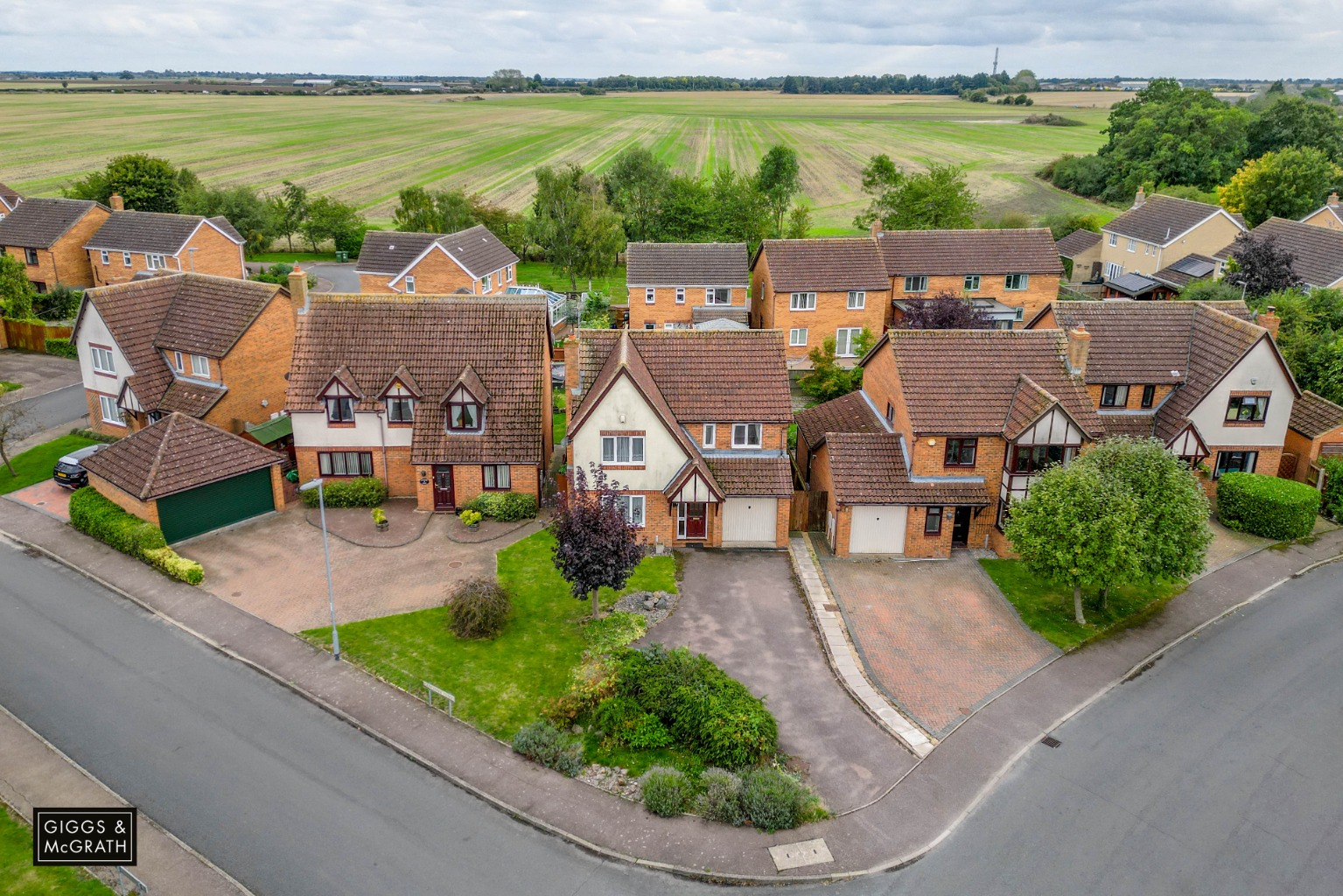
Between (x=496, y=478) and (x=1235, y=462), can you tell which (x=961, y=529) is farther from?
(x=496, y=478)

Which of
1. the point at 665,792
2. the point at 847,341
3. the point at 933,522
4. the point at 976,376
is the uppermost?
the point at 976,376

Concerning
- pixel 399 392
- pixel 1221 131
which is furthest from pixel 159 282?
pixel 1221 131

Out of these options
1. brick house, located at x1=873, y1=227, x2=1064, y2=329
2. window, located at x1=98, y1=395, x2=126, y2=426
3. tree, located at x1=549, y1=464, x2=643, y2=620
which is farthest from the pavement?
brick house, located at x1=873, y1=227, x2=1064, y2=329

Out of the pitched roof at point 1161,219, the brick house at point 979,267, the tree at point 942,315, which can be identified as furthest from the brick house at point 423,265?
the pitched roof at point 1161,219

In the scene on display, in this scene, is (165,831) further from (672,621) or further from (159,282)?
(159,282)

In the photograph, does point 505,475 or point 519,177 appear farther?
point 519,177

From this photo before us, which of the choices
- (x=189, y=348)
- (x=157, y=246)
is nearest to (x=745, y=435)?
(x=189, y=348)
